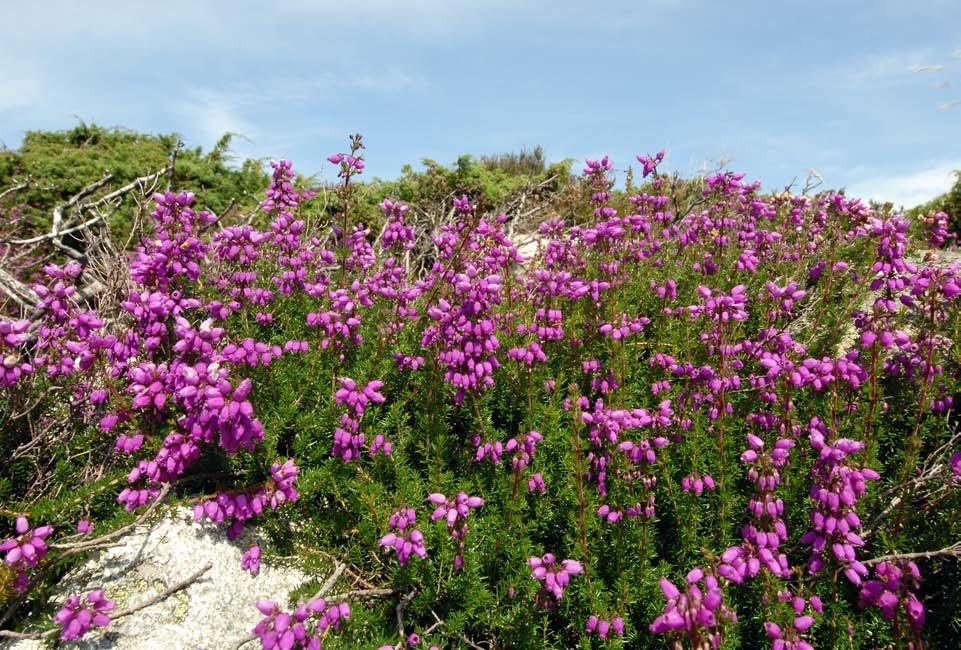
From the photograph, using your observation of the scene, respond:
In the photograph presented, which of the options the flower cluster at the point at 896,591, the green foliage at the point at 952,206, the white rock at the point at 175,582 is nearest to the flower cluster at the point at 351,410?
the white rock at the point at 175,582

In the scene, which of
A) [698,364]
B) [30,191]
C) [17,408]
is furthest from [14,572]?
[30,191]

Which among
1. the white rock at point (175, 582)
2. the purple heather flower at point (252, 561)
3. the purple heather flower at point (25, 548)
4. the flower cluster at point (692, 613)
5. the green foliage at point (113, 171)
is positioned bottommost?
the white rock at point (175, 582)

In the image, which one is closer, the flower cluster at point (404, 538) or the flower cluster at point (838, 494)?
the flower cluster at point (838, 494)

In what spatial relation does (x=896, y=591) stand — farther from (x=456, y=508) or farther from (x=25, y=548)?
(x=25, y=548)

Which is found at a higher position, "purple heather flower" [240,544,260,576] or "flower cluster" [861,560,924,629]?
→ "flower cluster" [861,560,924,629]

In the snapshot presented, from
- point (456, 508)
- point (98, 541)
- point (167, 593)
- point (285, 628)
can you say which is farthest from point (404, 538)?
point (98, 541)

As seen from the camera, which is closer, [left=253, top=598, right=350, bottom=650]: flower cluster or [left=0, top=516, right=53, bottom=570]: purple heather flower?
[left=253, top=598, right=350, bottom=650]: flower cluster

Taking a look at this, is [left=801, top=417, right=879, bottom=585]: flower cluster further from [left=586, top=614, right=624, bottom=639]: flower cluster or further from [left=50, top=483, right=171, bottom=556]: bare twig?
[left=50, top=483, right=171, bottom=556]: bare twig

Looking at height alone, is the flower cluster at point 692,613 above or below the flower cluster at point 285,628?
above

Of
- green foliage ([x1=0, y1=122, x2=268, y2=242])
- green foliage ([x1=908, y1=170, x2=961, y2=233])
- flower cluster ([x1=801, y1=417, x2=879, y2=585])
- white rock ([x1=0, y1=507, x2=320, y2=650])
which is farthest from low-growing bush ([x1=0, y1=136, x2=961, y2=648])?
green foliage ([x1=908, y1=170, x2=961, y2=233])

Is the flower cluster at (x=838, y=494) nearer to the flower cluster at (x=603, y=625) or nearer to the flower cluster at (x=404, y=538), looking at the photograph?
the flower cluster at (x=603, y=625)

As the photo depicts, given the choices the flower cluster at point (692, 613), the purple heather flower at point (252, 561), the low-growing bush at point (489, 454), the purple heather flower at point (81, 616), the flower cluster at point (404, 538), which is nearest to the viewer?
the flower cluster at point (692, 613)

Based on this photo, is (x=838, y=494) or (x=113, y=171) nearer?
(x=838, y=494)

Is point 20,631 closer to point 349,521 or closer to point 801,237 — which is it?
point 349,521
